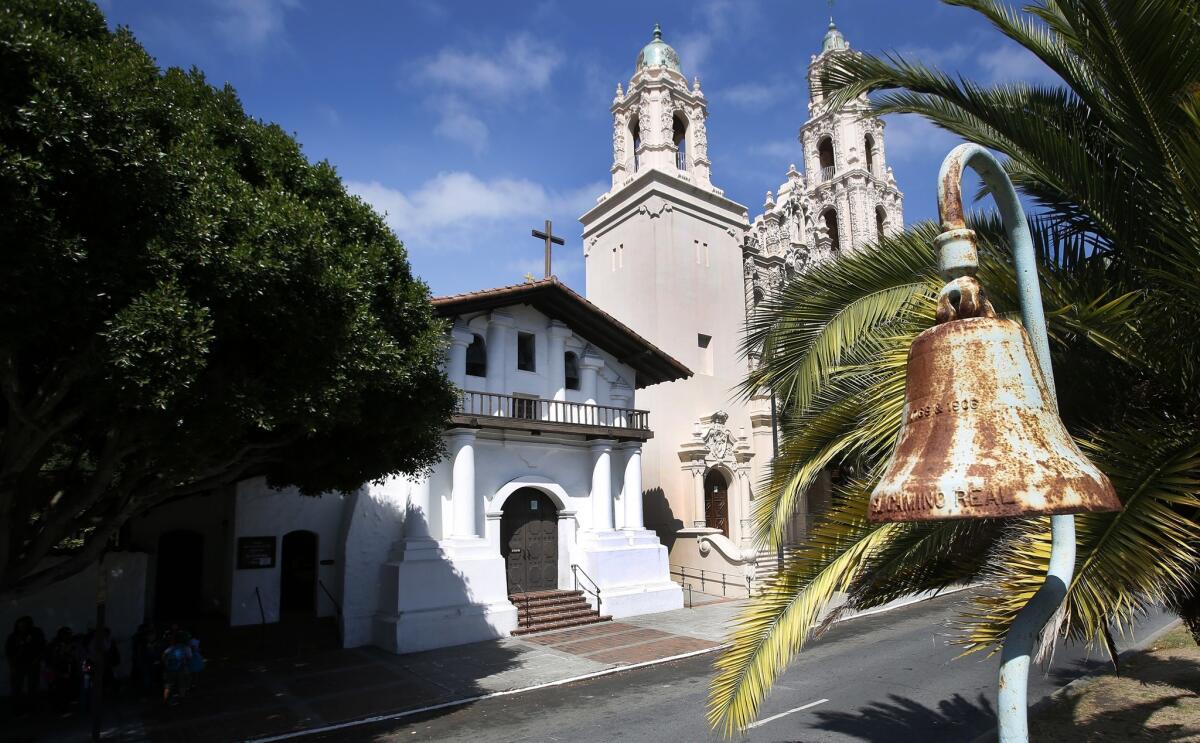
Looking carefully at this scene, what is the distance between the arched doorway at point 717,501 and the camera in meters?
25.1

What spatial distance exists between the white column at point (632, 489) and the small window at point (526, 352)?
3.58 meters

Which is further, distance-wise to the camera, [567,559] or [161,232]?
[567,559]

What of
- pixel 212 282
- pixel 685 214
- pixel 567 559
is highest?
pixel 685 214

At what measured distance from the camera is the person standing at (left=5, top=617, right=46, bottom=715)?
10.9 meters

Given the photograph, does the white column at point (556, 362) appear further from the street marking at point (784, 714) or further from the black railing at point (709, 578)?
the street marking at point (784, 714)

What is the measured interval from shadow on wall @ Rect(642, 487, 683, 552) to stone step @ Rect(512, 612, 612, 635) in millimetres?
6813

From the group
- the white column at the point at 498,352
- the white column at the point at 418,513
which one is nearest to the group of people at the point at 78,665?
the white column at the point at 418,513

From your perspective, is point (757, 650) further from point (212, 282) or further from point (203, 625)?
point (203, 625)

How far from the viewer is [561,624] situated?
16.8 meters

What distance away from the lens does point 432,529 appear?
54.6ft

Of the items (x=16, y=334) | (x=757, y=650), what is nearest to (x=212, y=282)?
(x=16, y=334)

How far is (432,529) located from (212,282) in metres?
10.8

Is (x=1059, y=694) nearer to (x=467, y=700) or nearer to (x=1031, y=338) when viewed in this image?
(x=467, y=700)

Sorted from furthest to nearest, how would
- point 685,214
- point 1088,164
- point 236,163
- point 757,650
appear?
point 685,214 < point 236,163 < point 1088,164 < point 757,650
